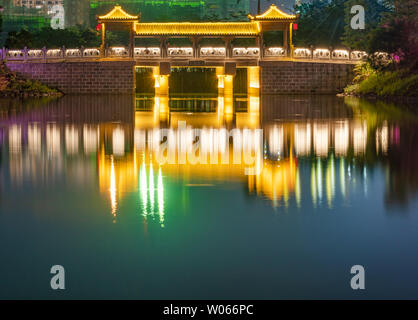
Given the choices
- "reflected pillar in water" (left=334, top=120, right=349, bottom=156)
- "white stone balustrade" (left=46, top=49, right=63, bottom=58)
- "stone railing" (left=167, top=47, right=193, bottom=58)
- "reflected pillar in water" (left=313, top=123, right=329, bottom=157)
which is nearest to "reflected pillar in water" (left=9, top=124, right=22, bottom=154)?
"reflected pillar in water" (left=313, top=123, right=329, bottom=157)

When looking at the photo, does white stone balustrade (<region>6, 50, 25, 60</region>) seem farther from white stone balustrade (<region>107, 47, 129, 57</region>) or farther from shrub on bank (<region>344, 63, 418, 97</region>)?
shrub on bank (<region>344, 63, 418, 97</region>)

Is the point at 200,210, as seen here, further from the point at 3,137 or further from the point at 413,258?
the point at 3,137

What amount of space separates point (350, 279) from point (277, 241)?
2.07m

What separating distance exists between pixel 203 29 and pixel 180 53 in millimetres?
2717

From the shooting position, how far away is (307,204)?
14898 mm

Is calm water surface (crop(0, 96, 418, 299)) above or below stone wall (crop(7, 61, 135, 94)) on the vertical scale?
below

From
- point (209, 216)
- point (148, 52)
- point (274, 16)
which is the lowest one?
point (209, 216)

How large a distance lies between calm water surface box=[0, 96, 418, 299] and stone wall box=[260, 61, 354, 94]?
37300 millimetres

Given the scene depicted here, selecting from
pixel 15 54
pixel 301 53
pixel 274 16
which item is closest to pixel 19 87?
pixel 15 54

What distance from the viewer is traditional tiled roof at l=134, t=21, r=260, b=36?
2512 inches

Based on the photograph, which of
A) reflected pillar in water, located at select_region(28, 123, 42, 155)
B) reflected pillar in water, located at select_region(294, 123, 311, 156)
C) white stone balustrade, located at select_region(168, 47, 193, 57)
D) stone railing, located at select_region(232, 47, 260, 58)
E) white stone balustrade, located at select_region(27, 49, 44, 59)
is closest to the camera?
reflected pillar in water, located at select_region(28, 123, 42, 155)

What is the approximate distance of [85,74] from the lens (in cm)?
6481

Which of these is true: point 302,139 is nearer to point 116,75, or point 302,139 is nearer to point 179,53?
point 179,53
